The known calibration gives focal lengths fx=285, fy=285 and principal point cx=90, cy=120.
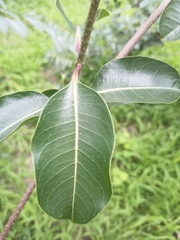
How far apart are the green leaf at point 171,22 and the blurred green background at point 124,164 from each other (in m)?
0.95

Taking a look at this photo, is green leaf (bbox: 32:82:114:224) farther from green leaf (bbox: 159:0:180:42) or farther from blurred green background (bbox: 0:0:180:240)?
blurred green background (bbox: 0:0:180:240)

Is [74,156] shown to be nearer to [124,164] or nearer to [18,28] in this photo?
[18,28]

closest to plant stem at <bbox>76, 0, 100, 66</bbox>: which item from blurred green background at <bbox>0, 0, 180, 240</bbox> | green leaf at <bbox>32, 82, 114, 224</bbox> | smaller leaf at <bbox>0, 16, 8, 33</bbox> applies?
green leaf at <bbox>32, 82, 114, 224</bbox>

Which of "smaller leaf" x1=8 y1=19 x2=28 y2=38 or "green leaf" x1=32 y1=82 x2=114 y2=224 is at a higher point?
"smaller leaf" x1=8 y1=19 x2=28 y2=38

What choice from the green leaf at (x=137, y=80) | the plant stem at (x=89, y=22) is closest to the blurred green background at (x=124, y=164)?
the green leaf at (x=137, y=80)

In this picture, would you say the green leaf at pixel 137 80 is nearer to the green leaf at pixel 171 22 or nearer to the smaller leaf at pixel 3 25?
the green leaf at pixel 171 22

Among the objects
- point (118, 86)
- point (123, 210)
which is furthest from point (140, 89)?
point (123, 210)

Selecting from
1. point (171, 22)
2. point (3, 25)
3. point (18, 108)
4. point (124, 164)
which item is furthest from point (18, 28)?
point (124, 164)

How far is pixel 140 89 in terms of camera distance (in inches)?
22.0

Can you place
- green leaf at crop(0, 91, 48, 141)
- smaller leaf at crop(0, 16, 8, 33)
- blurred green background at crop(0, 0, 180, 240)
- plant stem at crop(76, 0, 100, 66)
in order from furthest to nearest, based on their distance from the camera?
blurred green background at crop(0, 0, 180, 240) → smaller leaf at crop(0, 16, 8, 33) → green leaf at crop(0, 91, 48, 141) → plant stem at crop(76, 0, 100, 66)

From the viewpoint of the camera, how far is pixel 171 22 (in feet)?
1.64

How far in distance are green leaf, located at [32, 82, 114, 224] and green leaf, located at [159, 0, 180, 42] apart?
172 millimetres

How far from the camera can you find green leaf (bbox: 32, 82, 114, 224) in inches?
17.4

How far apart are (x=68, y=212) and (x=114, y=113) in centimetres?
183
